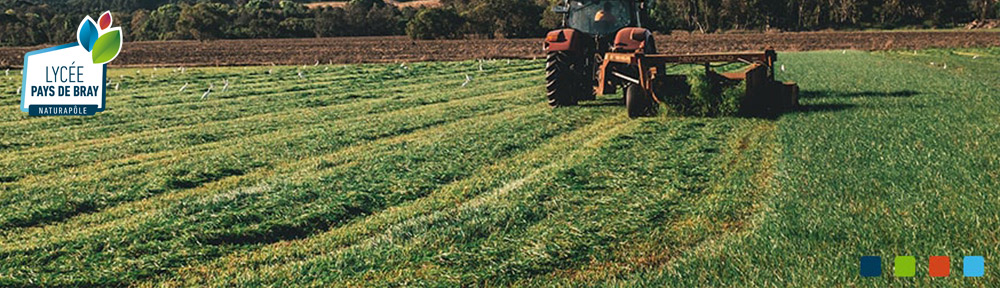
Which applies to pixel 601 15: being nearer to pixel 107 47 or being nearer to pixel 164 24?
pixel 107 47

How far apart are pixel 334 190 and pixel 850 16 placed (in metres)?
92.7

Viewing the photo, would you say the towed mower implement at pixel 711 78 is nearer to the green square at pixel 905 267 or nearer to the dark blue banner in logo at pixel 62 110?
the green square at pixel 905 267

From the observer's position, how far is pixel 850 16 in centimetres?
9019

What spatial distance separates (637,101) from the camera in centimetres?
1348

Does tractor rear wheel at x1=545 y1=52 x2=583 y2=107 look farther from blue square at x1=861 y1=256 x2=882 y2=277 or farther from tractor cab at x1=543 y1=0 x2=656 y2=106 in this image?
blue square at x1=861 y1=256 x2=882 y2=277

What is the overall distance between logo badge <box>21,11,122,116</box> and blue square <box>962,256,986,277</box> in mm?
14264

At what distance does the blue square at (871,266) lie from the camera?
4.96m

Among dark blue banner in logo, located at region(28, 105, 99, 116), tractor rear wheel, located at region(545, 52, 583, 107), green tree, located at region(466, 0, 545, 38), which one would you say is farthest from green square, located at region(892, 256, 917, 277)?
green tree, located at region(466, 0, 545, 38)

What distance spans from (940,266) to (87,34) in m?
15.2

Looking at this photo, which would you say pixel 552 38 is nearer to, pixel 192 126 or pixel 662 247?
pixel 192 126

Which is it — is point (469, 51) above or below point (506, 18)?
below

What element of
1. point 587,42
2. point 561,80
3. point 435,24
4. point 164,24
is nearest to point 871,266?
point 561,80

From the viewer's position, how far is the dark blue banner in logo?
663 inches

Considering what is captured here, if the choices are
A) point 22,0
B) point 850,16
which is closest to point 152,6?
point 22,0
